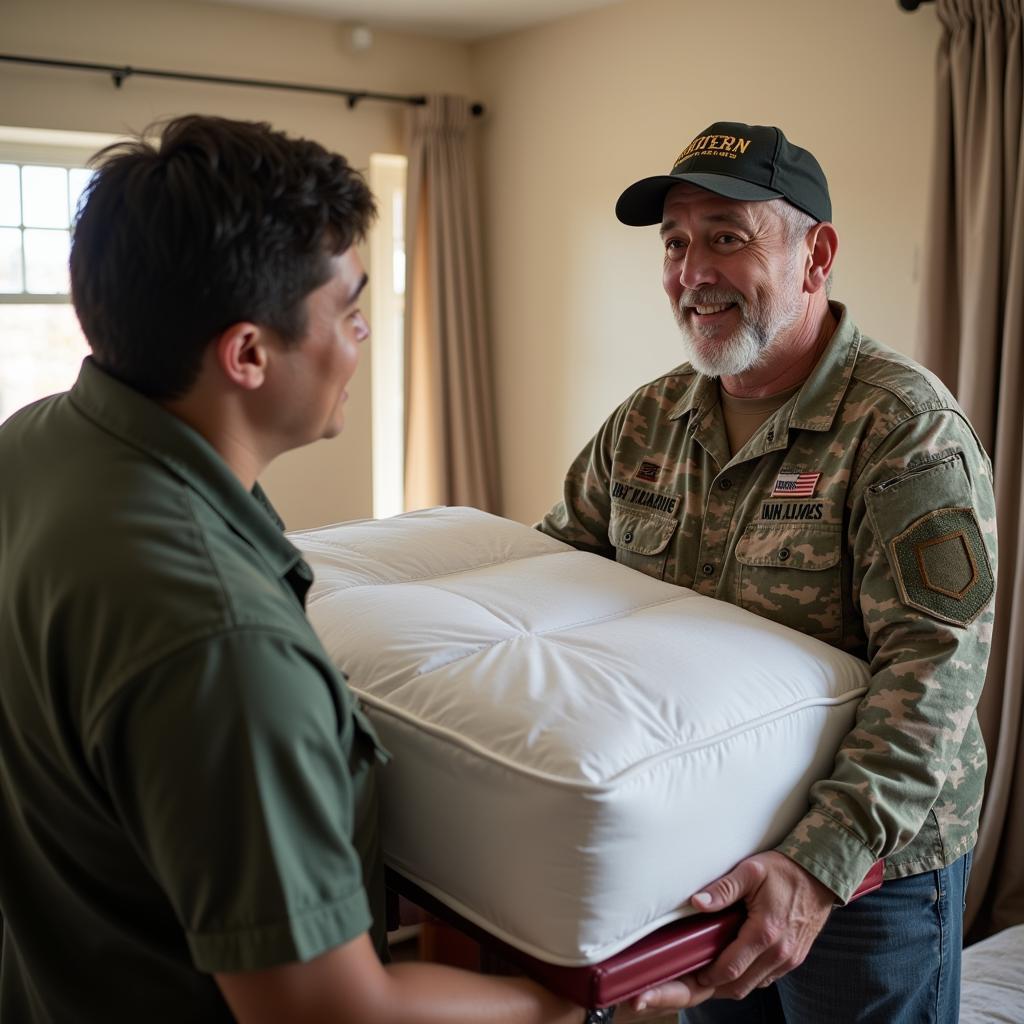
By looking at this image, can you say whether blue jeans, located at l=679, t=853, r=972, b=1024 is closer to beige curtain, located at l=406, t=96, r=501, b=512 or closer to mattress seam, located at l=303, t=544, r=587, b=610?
mattress seam, located at l=303, t=544, r=587, b=610

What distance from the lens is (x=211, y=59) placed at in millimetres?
4234

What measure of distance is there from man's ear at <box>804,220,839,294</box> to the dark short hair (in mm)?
1003

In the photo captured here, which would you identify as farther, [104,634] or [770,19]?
[770,19]

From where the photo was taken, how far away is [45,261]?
424 centimetres

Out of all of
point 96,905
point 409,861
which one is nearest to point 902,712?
point 409,861

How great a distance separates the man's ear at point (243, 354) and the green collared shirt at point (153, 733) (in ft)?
0.21

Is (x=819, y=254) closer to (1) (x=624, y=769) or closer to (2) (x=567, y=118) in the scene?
(1) (x=624, y=769)

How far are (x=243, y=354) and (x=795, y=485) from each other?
0.87m

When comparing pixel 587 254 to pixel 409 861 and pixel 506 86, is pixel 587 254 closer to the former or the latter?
pixel 506 86

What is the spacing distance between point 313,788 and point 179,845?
100 mm

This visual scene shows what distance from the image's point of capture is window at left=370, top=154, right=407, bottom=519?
4.88 m

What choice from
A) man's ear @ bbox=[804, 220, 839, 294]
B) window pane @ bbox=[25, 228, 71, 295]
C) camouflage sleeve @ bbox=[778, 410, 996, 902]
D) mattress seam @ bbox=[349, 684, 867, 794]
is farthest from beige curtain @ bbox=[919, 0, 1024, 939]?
window pane @ bbox=[25, 228, 71, 295]

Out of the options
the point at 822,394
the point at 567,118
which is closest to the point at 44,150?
the point at 567,118

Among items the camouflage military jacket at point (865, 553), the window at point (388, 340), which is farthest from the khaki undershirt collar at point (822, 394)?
the window at point (388, 340)
